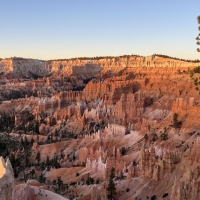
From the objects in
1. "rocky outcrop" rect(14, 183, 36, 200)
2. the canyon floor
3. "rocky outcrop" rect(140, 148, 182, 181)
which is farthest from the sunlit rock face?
"rocky outcrop" rect(140, 148, 182, 181)

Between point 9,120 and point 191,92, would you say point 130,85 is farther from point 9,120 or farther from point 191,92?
point 9,120

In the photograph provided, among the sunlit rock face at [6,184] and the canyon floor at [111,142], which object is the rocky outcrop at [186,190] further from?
the sunlit rock face at [6,184]

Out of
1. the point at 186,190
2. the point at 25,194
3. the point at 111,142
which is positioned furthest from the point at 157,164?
the point at 111,142

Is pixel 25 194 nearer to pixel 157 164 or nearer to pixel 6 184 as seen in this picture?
pixel 157 164

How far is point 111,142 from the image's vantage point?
47.4m

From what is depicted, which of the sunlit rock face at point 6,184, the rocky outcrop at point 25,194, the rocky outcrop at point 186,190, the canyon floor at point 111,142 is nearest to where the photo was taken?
the sunlit rock face at point 6,184

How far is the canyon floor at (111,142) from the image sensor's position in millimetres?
25250

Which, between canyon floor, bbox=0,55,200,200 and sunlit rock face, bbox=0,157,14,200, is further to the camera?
canyon floor, bbox=0,55,200,200

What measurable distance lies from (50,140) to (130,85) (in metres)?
27.0

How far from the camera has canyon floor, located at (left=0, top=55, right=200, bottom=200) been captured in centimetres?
2525

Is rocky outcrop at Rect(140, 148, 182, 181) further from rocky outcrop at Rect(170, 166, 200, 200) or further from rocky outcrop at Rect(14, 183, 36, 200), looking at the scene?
rocky outcrop at Rect(14, 183, 36, 200)

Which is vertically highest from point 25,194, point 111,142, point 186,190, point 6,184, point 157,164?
point 6,184

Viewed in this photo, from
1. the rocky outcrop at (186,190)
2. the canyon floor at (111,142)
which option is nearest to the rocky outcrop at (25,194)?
the canyon floor at (111,142)

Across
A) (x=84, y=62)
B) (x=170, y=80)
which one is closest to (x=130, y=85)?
(x=170, y=80)
